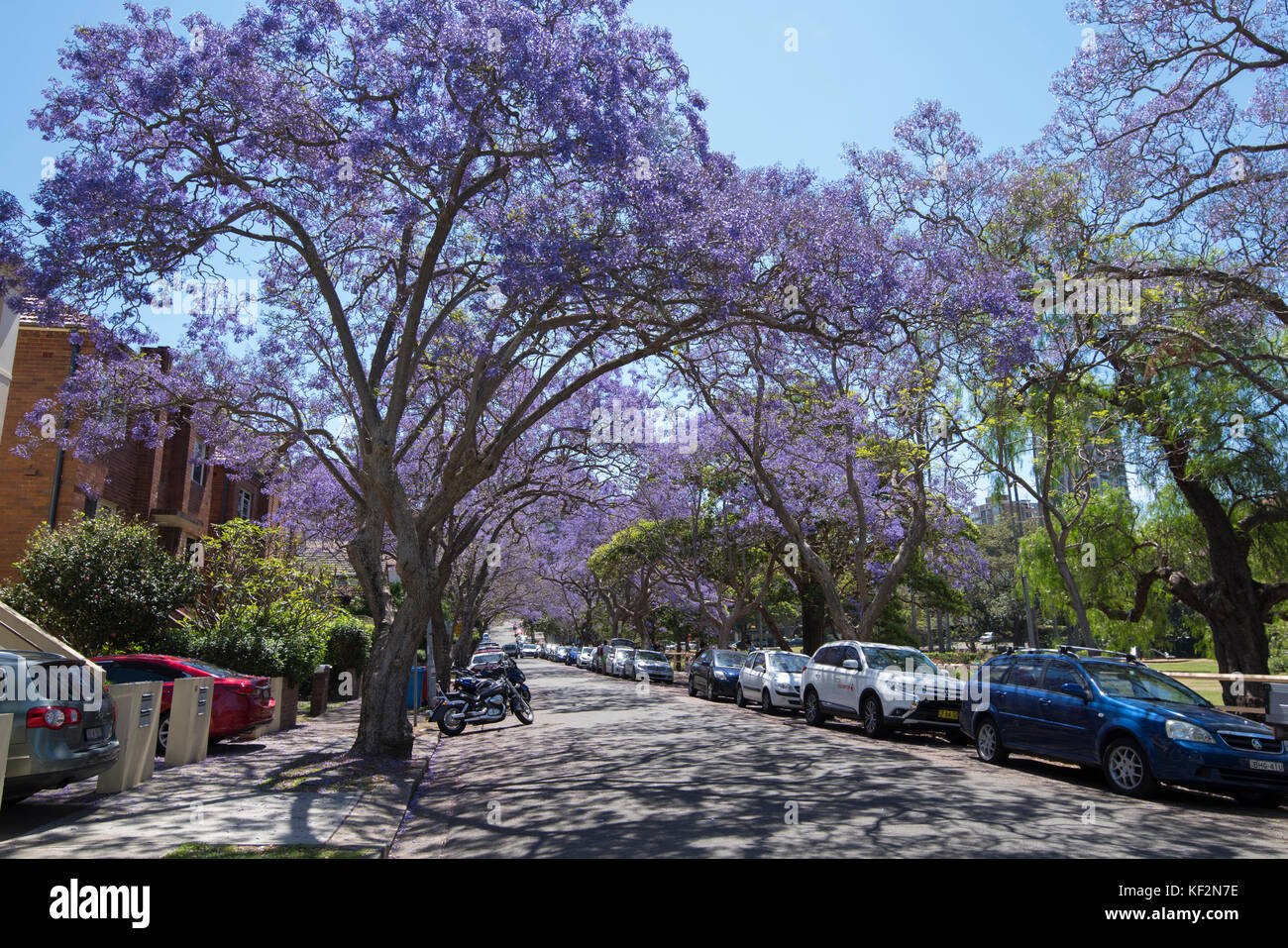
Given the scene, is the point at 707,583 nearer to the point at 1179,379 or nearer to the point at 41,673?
the point at 1179,379

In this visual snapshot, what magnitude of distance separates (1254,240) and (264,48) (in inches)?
619

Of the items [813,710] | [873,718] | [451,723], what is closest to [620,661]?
[813,710]

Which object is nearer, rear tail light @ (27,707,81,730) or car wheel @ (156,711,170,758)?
rear tail light @ (27,707,81,730)

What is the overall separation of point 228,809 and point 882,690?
36.6ft

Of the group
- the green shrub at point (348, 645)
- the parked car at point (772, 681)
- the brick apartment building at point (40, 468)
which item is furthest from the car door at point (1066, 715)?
the green shrub at point (348, 645)

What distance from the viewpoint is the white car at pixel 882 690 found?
50.5 ft

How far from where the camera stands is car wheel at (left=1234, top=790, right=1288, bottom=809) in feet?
32.4

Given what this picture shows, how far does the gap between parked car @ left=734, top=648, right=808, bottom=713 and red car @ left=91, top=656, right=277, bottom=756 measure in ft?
38.5

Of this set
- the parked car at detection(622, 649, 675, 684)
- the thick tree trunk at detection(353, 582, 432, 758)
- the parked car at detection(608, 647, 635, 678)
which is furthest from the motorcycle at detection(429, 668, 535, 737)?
the parked car at detection(608, 647, 635, 678)

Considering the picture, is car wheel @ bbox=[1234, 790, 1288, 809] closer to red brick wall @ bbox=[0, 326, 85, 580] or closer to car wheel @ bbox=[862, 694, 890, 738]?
car wheel @ bbox=[862, 694, 890, 738]

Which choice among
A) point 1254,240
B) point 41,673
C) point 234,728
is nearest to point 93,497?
point 234,728

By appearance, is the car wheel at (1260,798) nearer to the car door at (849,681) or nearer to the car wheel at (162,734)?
the car door at (849,681)

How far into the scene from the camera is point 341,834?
786 centimetres

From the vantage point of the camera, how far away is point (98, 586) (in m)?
15.5
